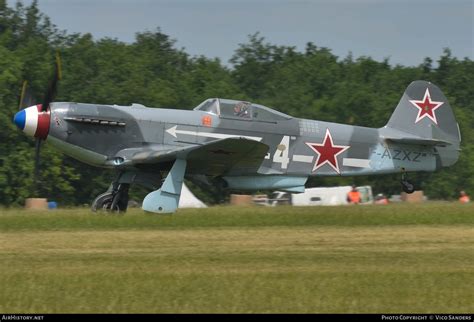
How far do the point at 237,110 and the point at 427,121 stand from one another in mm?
4461

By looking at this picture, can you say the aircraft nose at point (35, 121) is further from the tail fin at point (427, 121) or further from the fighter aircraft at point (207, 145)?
the tail fin at point (427, 121)

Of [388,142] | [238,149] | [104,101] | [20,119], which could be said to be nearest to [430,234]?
[238,149]

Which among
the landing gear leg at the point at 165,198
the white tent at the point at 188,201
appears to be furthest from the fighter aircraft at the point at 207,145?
the white tent at the point at 188,201

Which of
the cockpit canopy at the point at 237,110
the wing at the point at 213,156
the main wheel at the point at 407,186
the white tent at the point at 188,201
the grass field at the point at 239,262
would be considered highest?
the cockpit canopy at the point at 237,110

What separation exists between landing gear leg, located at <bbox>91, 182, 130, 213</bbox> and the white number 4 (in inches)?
114

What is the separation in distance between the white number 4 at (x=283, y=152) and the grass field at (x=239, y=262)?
166 centimetres

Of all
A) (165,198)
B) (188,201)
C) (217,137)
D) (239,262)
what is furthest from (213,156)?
(188,201)

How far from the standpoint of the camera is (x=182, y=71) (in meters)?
58.2

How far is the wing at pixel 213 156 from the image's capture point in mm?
15578

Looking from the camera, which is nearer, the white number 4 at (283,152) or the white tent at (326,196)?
the white number 4 at (283,152)

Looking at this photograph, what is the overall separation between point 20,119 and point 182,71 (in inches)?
1663

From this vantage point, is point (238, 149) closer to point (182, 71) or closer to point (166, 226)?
point (166, 226)

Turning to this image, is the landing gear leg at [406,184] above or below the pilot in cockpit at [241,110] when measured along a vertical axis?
below

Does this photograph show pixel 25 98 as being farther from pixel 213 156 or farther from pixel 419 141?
pixel 419 141
